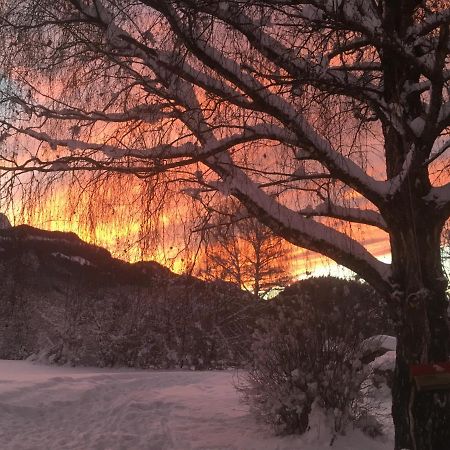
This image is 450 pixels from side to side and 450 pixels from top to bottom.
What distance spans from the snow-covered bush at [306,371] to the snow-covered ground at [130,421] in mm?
270

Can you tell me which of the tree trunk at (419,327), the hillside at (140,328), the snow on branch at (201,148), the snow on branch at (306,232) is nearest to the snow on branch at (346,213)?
the snow on branch at (306,232)

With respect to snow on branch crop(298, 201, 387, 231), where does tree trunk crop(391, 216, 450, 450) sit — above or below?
below

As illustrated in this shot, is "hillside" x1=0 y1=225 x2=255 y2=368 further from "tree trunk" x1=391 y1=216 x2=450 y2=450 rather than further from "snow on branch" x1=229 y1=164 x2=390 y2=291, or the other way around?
"tree trunk" x1=391 y1=216 x2=450 y2=450

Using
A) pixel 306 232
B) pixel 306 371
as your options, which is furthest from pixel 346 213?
pixel 306 371

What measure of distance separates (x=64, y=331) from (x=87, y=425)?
11.3 m

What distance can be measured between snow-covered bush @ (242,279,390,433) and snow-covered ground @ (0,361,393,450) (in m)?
0.27

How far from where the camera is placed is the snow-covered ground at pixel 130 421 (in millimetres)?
6238

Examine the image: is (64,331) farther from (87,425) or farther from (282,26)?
(282,26)

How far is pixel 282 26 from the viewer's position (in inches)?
176

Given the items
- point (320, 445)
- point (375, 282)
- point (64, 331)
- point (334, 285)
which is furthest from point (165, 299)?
point (375, 282)

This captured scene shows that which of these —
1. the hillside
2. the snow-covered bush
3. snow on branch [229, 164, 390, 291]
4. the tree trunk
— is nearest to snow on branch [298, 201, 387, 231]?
snow on branch [229, 164, 390, 291]

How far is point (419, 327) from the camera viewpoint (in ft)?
15.0

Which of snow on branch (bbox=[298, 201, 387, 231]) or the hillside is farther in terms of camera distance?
the hillside

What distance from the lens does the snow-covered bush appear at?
6469 mm
